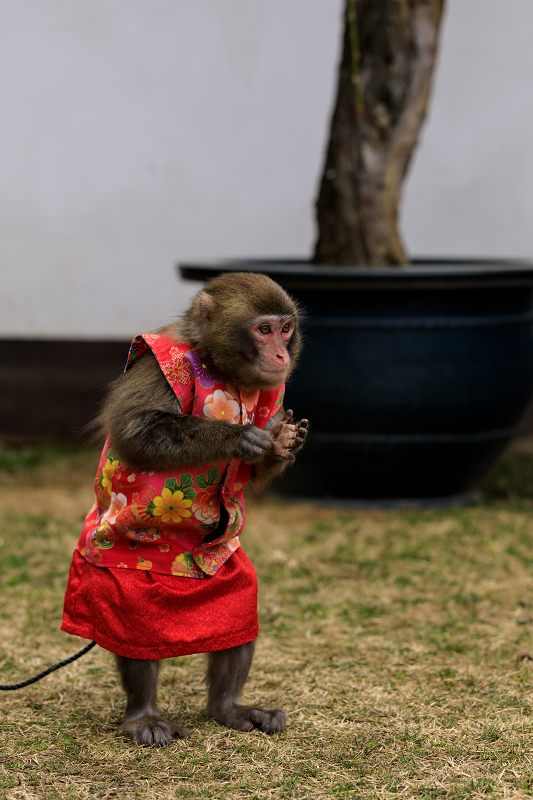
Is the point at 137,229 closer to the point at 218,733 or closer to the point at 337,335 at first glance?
the point at 337,335

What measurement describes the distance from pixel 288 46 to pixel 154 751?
5.00m

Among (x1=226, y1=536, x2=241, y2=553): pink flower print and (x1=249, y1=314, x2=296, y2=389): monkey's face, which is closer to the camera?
(x1=249, y1=314, x2=296, y2=389): monkey's face

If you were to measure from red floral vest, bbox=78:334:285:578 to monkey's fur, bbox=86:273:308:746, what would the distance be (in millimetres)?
35

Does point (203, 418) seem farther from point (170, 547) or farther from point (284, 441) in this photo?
point (170, 547)

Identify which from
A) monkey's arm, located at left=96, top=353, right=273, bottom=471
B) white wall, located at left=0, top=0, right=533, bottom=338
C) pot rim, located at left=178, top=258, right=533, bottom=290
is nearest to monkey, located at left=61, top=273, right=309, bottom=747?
monkey's arm, located at left=96, top=353, right=273, bottom=471

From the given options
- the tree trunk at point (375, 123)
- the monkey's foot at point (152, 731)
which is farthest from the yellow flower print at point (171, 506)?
the tree trunk at point (375, 123)

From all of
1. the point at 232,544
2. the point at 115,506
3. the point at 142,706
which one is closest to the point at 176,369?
the point at 115,506

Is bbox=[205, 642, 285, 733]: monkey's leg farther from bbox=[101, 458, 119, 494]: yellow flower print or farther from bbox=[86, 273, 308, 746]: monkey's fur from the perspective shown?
bbox=[101, 458, 119, 494]: yellow flower print

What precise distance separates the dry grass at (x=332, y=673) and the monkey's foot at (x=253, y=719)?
38 mm

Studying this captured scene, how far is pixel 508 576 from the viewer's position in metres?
4.12

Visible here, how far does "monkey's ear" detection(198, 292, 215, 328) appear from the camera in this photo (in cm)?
243

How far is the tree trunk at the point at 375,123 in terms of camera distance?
17.0 feet

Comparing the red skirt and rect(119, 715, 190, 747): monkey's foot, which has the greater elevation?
the red skirt

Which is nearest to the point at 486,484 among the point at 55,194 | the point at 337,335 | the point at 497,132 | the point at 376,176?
the point at 337,335
